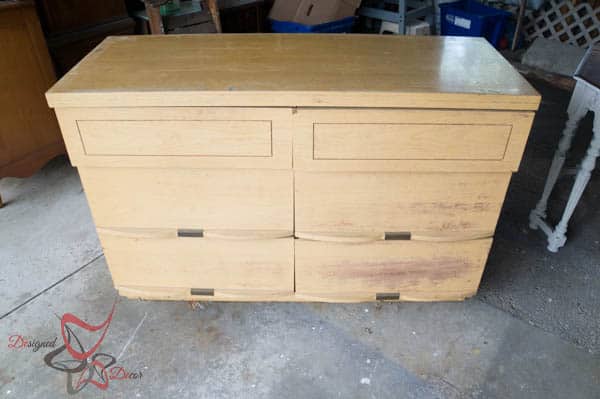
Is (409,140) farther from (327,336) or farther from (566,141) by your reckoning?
(566,141)

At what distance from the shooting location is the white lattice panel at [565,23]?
3.93 m

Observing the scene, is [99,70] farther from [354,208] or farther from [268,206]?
[354,208]

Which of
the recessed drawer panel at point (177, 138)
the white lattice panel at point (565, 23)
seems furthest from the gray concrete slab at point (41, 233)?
the white lattice panel at point (565, 23)

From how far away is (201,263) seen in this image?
1.51 m

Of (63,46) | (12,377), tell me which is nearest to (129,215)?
(12,377)

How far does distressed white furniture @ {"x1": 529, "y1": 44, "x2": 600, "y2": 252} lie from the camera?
5.13 ft

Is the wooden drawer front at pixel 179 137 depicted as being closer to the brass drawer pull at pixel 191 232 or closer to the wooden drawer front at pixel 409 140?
the wooden drawer front at pixel 409 140

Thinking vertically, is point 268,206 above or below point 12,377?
above

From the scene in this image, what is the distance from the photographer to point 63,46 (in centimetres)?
228

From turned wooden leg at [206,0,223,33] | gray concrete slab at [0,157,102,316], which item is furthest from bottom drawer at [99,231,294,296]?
turned wooden leg at [206,0,223,33]

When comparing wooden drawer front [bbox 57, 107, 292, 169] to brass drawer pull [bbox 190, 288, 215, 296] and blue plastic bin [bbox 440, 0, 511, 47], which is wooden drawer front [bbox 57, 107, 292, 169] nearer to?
brass drawer pull [bbox 190, 288, 215, 296]

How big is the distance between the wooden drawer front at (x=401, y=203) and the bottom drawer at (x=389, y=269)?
58mm

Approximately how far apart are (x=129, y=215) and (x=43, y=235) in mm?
835

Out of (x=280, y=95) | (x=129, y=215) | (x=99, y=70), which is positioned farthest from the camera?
(x=129, y=215)
